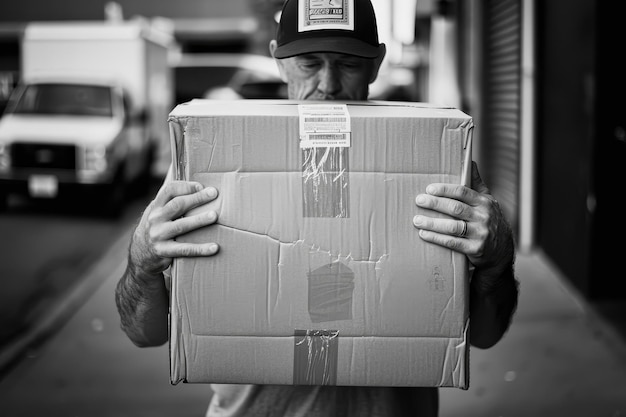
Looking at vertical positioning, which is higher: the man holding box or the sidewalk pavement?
the man holding box

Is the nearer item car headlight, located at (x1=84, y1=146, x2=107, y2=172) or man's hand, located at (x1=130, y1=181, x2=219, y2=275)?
man's hand, located at (x1=130, y1=181, x2=219, y2=275)

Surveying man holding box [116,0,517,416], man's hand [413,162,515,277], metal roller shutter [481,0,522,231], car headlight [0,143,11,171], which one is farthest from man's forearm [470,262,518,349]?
car headlight [0,143,11,171]

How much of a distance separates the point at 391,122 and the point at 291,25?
21.6 inches

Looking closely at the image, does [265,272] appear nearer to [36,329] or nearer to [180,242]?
[180,242]

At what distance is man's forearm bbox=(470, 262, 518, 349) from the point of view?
216 centimetres

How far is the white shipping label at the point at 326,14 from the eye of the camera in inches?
90.0

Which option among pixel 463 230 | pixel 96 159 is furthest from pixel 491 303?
pixel 96 159

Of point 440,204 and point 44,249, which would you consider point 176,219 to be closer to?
point 440,204

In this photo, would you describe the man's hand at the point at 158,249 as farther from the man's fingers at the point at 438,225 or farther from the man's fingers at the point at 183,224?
the man's fingers at the point at 438,225

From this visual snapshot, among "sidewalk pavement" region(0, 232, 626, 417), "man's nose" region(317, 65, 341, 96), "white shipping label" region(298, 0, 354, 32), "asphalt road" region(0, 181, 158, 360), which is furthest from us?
"asphalt road" region(0, 181, 158, 360)

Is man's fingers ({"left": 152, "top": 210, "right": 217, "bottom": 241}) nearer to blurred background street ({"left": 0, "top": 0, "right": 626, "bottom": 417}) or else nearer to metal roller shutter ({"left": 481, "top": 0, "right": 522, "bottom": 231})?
blurred background street ({"left": 0, "top": 0, "right": 626, "bottom": 417})

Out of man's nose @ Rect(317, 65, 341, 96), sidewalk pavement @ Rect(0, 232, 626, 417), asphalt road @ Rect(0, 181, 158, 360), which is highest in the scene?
man's nose @ Rect(317, 65, 341, 96)

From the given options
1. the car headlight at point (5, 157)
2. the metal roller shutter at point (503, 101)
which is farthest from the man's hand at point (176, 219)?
the car headlight at point (5, 157)

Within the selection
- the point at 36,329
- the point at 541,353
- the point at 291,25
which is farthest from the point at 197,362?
the point at 36,329
